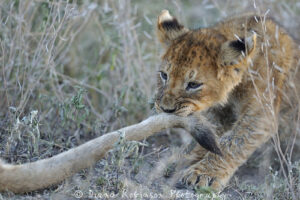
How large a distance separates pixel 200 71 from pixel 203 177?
1031 millimetres

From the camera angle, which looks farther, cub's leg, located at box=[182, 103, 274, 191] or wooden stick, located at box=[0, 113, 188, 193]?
cub's leg, located at box=[182, 103, 274, 191]

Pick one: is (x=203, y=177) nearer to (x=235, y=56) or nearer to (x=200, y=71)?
(x=200, y=71)

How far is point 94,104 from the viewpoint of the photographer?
6656 millimetres

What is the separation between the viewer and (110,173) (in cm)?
420

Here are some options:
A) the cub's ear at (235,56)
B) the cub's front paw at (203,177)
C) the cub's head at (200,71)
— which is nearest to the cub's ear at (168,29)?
the cub's head at (200,71)

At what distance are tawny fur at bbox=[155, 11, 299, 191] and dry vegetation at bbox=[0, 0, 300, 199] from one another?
237 mm

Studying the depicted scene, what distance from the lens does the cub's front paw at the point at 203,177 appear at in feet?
15.6

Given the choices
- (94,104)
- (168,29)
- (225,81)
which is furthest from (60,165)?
(94,104)

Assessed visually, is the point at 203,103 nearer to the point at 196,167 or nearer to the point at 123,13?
the point at 196,167

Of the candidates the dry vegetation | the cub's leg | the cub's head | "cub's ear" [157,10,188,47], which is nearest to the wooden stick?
the dry vegetation

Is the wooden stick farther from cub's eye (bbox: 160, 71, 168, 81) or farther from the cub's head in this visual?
A: cub's eye (bbox: 160, 71, 168, 81)

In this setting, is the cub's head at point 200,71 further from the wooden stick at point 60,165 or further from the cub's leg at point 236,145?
the wooden stick at point 60,165

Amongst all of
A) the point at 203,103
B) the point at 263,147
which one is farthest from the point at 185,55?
the point at 263,147

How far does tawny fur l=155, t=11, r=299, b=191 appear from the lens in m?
4.70
